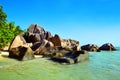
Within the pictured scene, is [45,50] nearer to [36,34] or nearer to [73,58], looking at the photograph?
[73,58]

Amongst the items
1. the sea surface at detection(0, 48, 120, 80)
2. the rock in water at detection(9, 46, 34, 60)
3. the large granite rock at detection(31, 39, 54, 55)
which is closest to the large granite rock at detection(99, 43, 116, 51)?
the large granite rock at detection(31, 39, 54, 55)

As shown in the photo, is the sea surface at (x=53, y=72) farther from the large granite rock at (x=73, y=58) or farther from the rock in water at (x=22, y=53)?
the rock in water at (x=22, y=53)

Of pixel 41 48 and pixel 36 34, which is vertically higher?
pixel 36 34

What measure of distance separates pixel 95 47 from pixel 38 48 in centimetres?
3044

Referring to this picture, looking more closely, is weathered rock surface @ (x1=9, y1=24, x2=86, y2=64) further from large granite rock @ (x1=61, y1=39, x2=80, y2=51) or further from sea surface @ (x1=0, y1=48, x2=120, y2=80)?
sea surface @ (x1=0, y1=48, x2=120, y2=80)

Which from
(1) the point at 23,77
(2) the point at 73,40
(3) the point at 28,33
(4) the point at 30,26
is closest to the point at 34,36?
(3) the point at 28,33

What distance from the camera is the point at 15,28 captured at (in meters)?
47.2

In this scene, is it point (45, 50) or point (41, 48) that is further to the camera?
point (41, 48)

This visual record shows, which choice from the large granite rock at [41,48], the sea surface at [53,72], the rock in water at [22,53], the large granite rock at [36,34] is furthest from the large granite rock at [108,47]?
the sea surface at [53,72]

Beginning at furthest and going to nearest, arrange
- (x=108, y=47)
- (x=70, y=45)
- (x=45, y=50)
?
1. (x=108, y=47)
2. (x=70, y=45)
3. (x=45, y=50)

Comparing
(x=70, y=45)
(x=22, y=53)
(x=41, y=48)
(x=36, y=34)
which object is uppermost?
(x=36, y=34)

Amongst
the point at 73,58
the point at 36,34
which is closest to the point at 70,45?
the point at 36,34

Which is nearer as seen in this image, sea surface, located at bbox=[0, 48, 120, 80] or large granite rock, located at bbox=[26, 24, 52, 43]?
sea surface, located at bbox=[0, 48, 120, 80]

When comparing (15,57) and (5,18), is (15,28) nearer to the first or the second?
(5,18)
